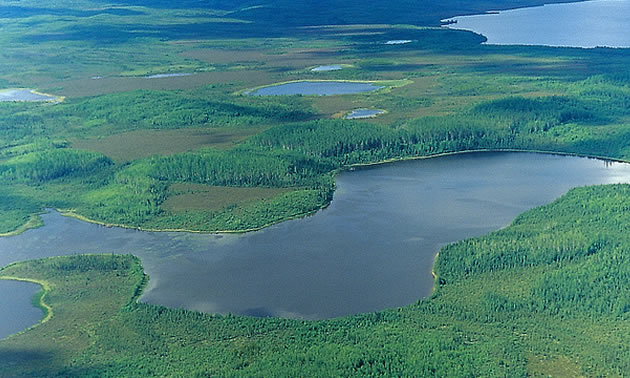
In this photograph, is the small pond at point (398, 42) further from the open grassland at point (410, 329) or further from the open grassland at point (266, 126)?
the open grassland at point (410, 329)

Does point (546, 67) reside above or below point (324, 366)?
above

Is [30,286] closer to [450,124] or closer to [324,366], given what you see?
[324,366]

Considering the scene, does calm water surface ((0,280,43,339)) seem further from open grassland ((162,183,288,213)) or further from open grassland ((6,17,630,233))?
open grassland ((162,183,288,213))

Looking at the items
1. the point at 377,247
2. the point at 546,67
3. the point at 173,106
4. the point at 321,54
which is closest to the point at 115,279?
the point at 377,247

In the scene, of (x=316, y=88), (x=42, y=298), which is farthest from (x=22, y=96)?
(x=42, y=298)

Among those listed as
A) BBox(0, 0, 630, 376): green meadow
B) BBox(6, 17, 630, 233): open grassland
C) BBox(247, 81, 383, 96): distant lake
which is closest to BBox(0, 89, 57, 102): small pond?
BBox(0, 0, 630, 376): green meadow

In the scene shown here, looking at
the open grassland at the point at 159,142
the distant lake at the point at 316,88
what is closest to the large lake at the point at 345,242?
the open grassland at the point at 159,142
